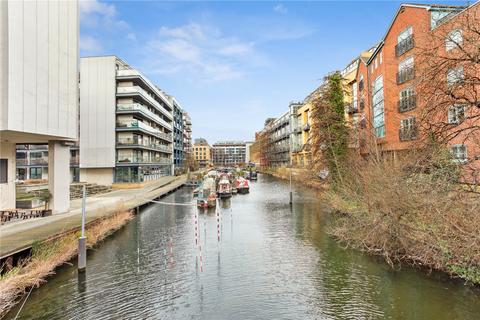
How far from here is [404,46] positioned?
26.0 m

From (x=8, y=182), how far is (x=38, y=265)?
12.4 metres

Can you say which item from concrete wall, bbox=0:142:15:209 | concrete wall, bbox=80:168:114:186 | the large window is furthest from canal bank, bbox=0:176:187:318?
the large window

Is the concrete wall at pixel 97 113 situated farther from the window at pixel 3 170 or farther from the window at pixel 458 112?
the window at pixel 458 112

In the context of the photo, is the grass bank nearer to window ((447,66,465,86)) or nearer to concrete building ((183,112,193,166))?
window ((447,66,465,86))

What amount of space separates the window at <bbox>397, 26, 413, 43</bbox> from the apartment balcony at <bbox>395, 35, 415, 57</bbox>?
0.29 metres

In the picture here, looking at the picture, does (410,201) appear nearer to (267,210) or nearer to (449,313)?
(449,313)

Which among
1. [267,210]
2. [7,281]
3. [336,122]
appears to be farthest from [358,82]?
[7,281]

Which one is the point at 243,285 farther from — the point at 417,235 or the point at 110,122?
the point at 110,122

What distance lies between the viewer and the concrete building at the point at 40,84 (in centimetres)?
1504

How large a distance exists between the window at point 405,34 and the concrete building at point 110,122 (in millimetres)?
31315

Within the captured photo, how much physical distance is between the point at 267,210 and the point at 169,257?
574 inches

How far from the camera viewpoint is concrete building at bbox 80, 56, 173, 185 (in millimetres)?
41031

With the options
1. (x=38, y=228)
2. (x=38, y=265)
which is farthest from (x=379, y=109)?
(x=38, y=265)

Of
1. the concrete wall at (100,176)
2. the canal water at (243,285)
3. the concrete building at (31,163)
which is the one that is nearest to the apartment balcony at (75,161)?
the concrete wall at (100,176)
